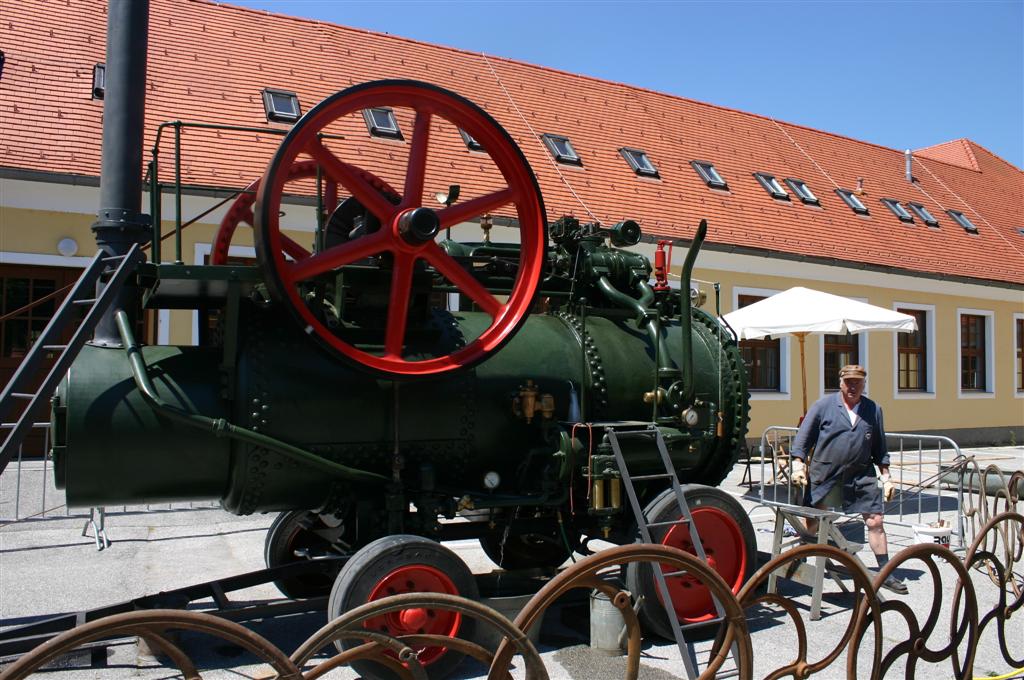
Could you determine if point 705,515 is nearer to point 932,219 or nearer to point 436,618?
point 436,618

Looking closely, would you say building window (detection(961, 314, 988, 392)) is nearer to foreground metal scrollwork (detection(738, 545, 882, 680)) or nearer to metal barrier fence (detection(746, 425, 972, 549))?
metal barrier fence (detection(746, 425, 972, 549))

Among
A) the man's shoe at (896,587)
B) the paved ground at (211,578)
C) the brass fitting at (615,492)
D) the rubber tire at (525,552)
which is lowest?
the paved ground at (211,578)

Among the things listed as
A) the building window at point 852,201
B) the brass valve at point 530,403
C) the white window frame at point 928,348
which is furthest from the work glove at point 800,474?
the building window at point 852,201

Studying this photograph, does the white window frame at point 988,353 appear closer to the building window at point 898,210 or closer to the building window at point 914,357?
the building window at point 914,357

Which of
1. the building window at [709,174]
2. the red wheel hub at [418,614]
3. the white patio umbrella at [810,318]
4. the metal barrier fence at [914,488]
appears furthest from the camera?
the building window at [709,174]

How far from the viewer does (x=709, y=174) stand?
17109 millimetres

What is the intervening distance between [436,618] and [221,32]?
1193 cm

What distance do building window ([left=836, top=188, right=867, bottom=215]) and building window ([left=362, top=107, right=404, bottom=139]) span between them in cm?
1023

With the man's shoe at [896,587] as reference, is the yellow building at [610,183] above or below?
above

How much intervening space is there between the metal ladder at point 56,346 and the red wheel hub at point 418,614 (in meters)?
1.73

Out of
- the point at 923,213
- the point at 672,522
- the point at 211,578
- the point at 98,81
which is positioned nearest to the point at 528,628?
the point at 672,522

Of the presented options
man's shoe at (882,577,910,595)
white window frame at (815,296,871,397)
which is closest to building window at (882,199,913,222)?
white window frame at (815,296,871,397)

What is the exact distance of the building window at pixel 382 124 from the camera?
43.2ft

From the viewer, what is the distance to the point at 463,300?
6402mm
